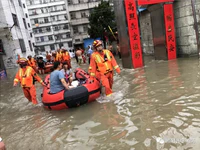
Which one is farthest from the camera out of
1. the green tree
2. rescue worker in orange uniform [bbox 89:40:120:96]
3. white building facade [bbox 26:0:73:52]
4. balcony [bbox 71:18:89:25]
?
white building facade [bbox 26:0:73:52]

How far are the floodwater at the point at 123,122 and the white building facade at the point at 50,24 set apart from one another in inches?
1709

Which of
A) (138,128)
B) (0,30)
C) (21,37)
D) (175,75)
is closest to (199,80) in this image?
(175,75)

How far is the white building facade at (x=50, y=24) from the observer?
4872 cm

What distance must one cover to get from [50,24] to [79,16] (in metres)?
13.3

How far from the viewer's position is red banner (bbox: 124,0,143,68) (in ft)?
30.3

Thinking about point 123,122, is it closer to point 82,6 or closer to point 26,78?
point 26,78

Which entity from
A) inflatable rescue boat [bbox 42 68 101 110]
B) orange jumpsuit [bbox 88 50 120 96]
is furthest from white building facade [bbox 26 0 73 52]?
inflatable rescue boat [bbox 42 68 101 110]

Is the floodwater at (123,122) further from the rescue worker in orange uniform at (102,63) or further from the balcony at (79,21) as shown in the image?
the balcony at (79,21)

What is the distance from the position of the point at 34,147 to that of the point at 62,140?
0.52 meters

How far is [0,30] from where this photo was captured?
19.8 m

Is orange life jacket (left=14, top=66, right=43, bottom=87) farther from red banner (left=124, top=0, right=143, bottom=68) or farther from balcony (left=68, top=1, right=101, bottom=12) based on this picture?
balcony (left=68, top=1, right=101, bottom=12)

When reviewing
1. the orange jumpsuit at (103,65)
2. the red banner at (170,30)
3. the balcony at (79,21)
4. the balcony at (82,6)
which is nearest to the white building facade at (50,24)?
the balcony at (79,21)

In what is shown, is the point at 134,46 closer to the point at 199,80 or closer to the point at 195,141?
the point at 199,80

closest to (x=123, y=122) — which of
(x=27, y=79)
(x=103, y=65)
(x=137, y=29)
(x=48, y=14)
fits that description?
(x=103, y=65)
